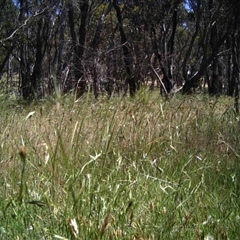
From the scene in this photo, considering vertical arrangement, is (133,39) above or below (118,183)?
above

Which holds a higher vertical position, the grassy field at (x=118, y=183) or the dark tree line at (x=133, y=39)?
the dark tree line at (x=133, y=39)

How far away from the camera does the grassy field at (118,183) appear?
6.10ft

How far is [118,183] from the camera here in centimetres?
235

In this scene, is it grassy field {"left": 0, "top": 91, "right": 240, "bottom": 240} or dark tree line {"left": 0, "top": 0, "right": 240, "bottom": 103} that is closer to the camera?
grassy field {"left": 0, "top": 91, "right": 240, "bottom": 240}

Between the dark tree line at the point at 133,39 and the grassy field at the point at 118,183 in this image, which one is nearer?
the grassy field at the point at 118,183

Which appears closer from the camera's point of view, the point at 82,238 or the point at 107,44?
the point at 82,238

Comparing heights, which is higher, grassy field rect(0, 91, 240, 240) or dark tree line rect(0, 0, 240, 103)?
dark tree line rect(0, 0, 240, 103)

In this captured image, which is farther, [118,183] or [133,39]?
[133,39]

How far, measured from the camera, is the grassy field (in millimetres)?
1860

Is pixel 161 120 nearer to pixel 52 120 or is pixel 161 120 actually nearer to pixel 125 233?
pixel 52 120

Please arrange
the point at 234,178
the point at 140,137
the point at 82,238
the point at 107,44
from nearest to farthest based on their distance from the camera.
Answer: the point at 82,238 → the point at 234,178 → the point at 140,137 → the point at 107,44

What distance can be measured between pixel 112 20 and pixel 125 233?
20861mm

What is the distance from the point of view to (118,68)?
13.7 m

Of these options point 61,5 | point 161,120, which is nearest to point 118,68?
point 61,5
